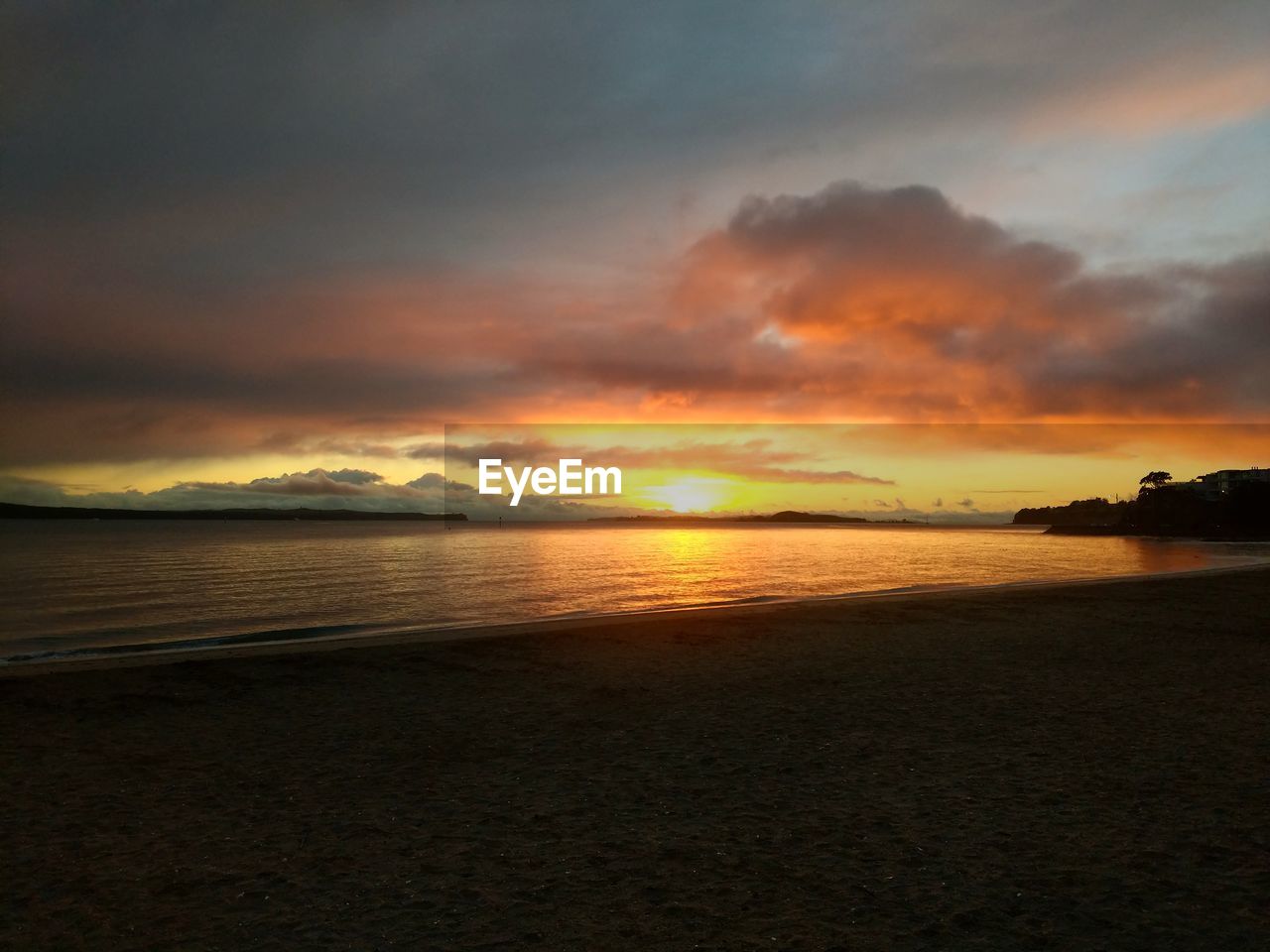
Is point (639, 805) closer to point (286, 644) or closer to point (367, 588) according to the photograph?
point (286, 644)

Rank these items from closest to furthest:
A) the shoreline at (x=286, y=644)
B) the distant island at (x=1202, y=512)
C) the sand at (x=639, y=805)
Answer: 1. the sand at (x=639, y=805)
2. the shoreline at (x=286, y=644)
3. the distant island at (x=1202, y=512)

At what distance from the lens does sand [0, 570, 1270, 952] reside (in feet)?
18.1

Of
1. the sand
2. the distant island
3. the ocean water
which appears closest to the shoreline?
the ocean water

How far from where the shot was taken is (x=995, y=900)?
573cm

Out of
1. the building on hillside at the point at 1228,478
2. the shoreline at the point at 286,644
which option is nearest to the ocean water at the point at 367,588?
the shoreline at the point at 286,644

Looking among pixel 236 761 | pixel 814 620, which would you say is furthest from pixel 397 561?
pixel 236 761

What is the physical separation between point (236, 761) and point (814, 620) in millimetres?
16527

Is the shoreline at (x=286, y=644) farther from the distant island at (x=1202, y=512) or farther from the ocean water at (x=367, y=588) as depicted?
the distant island at (x=1202, y=512)

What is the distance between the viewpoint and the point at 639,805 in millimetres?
→ 7871

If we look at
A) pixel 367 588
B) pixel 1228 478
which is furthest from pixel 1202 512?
pixel 367 588

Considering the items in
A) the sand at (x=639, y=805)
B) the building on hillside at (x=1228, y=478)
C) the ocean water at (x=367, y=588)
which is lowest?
the ocean water at (x=367, y=588)

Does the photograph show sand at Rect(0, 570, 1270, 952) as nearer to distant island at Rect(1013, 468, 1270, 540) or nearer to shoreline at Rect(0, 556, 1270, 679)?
shoreline at Rect(0, 556, 1270, 679)

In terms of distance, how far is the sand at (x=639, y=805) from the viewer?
5512 millimetres

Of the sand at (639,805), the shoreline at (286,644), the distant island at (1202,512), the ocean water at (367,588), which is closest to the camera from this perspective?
the sand at (639,805)
